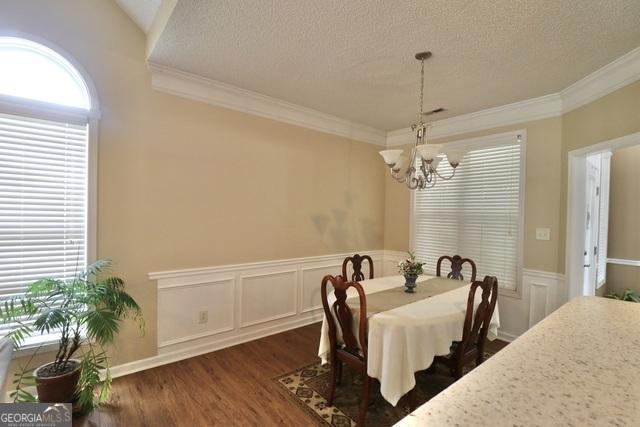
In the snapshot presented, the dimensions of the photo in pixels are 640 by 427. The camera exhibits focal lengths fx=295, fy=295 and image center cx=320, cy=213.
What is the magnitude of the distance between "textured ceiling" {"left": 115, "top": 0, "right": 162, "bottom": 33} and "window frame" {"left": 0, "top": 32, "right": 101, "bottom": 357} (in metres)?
0.63

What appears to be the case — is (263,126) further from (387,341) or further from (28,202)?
(387,341)

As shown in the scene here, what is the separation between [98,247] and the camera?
248cm

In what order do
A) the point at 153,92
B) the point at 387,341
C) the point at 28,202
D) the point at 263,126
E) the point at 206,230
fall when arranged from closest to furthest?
the point at 387,341 → the point at 28,202 → the point at 153,92 → the point at 206,230 → the point at 263,126

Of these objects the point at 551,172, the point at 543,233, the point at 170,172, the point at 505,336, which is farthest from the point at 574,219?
the point at 170,172

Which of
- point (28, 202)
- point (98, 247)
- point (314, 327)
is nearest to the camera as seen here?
point (28, 202)

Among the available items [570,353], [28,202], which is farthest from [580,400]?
[28,202]

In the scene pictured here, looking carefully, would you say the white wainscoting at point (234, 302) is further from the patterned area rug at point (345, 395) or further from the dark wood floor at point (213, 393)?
the patterned area rug at point (345, 395)

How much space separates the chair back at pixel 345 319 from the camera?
194cm

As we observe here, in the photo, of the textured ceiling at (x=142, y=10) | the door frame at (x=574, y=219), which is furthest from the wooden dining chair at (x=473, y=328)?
the textured ceiling at (x=142, y=10)

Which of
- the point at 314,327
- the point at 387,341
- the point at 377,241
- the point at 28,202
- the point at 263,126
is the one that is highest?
the point at 263,126

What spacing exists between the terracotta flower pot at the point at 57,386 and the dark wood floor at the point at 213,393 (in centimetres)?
21

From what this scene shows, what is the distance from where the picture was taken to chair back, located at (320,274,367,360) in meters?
1.94

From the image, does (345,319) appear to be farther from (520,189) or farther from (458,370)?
(520,189)

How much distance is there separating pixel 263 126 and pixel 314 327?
2.57 metres
